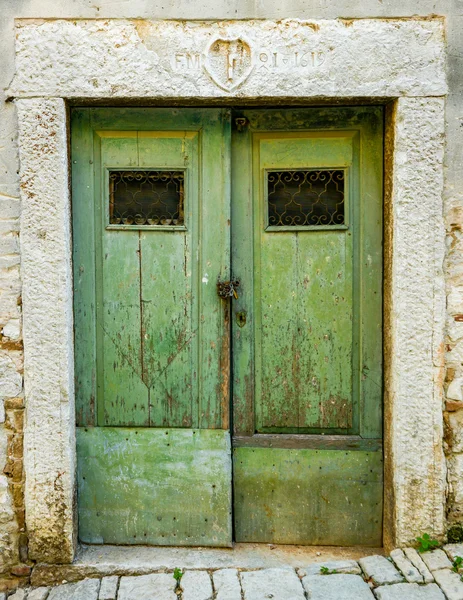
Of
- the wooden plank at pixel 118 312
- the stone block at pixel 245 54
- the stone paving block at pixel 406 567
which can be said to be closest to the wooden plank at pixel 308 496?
the stone paving block at pixel 406 567

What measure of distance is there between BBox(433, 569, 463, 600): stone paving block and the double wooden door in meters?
0.43

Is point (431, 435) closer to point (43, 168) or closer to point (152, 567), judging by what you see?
point (152, 567)

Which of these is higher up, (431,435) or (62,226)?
(62,226)

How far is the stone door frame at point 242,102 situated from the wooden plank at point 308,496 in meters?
0.18

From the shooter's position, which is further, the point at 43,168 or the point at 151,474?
the point at 151,474

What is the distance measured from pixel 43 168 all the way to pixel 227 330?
1175 millimetres

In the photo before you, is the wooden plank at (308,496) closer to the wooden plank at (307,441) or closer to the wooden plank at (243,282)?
the wooden plank at (307,441)

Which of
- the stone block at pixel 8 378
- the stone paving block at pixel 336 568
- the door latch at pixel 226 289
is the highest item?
the door latch at pixel 226 289

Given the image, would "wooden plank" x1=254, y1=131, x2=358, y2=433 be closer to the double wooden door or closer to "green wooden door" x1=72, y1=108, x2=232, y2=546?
the double wooden door

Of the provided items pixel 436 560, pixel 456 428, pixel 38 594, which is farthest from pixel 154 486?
pixel 456 428

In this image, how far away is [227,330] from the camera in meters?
3.13

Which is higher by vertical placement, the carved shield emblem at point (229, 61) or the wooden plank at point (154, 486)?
the carved shield emblem at point (229, 61)

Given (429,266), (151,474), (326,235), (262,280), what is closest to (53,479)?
(151,474)

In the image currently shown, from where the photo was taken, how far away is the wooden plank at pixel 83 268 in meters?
3.07
